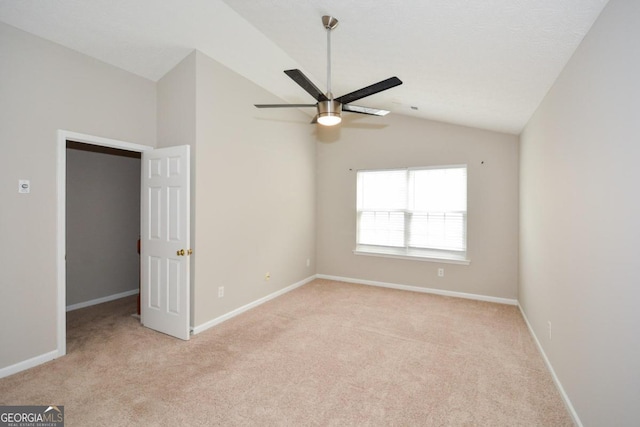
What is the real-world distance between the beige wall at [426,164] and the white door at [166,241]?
2.98 metres

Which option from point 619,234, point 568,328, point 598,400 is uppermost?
point 619,234

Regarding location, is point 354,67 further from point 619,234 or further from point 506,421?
point 506,421

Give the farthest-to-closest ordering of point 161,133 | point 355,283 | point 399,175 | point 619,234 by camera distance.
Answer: point 355,283, point 399,175, point 161,133, point 619,234

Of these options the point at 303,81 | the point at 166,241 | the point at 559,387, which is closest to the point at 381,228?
the point at 559,387

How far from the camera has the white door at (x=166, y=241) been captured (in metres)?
3.20

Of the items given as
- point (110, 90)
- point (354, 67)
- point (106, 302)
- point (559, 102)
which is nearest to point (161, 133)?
point (110, 90)

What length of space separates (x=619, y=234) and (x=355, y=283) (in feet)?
13.9

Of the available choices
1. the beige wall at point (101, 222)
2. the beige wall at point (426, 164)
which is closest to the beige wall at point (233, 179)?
the beige wall at point (426, 164)

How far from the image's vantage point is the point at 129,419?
202cm

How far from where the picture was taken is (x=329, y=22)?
2455 mm

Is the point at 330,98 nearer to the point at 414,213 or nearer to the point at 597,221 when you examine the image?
the point at 597,221

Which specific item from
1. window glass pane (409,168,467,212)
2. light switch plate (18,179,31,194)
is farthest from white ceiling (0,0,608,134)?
light switch plate (18,179,31,194)

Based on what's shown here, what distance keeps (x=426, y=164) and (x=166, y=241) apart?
3.94m

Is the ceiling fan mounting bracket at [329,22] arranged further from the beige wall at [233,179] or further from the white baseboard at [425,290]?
the white baseboard at [425,290]
